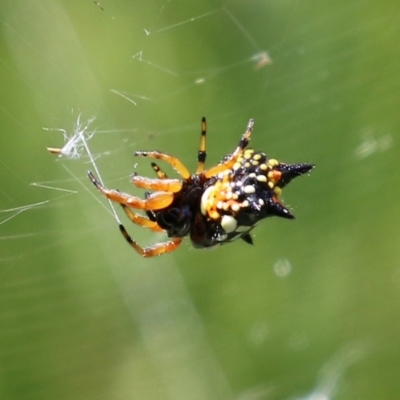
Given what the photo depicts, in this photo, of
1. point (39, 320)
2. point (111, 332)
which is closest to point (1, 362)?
point (39, 320)

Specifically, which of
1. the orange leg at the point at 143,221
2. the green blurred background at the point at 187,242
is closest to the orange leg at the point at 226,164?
the orange leg at the point at 143,221

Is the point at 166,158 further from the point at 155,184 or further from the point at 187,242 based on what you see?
the point at 187,242

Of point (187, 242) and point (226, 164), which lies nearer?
point (226, 164)

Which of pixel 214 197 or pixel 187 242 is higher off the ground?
pixel 214 197

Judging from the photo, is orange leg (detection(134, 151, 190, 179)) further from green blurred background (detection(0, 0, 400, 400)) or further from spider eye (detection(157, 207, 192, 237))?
green blurred background (detection(0, 0, 400, 400))

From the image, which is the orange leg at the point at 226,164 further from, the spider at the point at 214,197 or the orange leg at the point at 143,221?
the orange leg at the point at 143,221

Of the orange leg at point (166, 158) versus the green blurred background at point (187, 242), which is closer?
the orange leg at point (166, 158)

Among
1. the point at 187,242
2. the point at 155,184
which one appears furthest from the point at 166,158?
the point at 187,242
